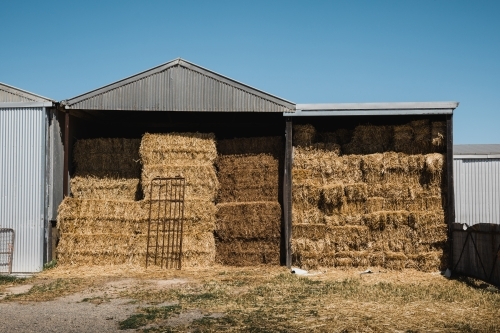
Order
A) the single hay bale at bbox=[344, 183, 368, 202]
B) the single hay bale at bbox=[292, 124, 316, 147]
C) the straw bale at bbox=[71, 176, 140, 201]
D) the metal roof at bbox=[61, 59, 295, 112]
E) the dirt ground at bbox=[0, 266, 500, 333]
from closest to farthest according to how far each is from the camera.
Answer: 1. the dirt ground at bbox=[0, 266, 500, 333]
2. the single hay bale at bbox=[344, 183, 368, 202]
3. the single hay bale at bbox=[292, 124, 316, 147]
4. the metal roof at bbox=[61, 59, 295, 112]
5. the straw bale at bbox=[71, 176, 140, 201]

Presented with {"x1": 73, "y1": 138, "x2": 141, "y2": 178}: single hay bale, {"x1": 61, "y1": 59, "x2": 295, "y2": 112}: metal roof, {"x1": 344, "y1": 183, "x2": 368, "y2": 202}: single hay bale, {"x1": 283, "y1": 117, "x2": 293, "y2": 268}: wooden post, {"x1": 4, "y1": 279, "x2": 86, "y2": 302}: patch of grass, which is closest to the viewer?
{"x1": 4, "y1": 279, "x2": 86, "y2": 302}: patch of grass

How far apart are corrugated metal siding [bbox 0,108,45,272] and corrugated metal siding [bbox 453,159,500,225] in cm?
1668

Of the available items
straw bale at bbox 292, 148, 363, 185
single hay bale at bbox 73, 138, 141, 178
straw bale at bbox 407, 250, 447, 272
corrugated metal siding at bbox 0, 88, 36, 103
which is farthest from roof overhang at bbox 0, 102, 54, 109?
straw bale at bbox 407, 250, 447, 272

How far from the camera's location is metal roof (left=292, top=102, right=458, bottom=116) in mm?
17484

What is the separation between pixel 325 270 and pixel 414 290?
394 centimetres

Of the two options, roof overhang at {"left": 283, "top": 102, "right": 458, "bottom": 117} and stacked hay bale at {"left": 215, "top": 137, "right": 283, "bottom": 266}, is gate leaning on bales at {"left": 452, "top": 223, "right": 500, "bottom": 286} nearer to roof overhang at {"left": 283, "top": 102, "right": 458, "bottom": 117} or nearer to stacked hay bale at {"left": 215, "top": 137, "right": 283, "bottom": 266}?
roof overhang at {"left": 283, "top": 102, "right": 458, "bottom": 117}

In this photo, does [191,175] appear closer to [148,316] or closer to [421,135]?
[421,135]

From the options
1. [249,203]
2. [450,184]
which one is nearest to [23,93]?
[249,203]

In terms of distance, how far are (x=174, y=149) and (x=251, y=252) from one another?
12.6 ft

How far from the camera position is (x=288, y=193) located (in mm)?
18016

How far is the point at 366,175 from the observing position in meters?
17.8

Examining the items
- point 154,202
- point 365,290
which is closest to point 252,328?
point 365,290

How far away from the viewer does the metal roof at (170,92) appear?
1839 centimetres

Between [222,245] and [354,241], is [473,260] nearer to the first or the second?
[354,241]
